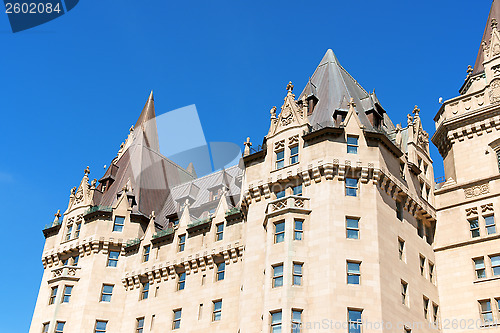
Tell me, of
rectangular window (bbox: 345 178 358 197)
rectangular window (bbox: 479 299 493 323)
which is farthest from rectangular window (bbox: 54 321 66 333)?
rectangular window (bbox: 479 299 493 323)

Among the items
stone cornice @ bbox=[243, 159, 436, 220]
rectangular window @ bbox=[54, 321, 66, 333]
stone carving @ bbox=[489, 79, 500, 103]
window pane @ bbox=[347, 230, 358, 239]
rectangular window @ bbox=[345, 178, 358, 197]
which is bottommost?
rectangular window @ bbox=[54, 321, 66, 333]

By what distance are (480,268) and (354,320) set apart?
39.7 feet

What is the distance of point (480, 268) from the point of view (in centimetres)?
4384

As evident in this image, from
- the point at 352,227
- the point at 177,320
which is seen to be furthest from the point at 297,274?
the point at 177,320

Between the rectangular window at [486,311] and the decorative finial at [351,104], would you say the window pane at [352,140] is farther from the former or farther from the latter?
the rectangular window at [486,311]

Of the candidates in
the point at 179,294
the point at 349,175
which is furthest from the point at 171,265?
the point at 349,175

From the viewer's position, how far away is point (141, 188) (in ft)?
208

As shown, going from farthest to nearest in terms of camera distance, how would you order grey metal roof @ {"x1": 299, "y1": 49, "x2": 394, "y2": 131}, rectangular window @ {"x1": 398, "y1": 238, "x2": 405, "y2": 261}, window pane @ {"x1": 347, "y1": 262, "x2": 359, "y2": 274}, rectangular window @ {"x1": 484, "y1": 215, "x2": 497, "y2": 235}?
grey metal roof @ {"x1": 299, "y1": 49, "x2": 394, "y2": 131} → rectangular window @ {"x1": 484, "y1": 215, "x2": 497, "y2": 235} → rectangular window @ {"x1": 398, "y1": 238, "x2": 405, "y2": 261} → window pane @ {"x1": 347, "y1": 262, "x2": 359, "y2": 274}

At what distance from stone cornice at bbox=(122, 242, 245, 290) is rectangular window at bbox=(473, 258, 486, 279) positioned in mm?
17396

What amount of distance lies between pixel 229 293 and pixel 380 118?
60.0 ft

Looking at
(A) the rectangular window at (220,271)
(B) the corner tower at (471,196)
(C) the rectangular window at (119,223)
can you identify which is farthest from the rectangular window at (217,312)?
(B) the corner tower at (471,196)

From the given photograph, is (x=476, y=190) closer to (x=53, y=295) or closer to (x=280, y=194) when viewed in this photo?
(x=280, y=194)

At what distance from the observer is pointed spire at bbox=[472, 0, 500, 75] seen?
5441cm

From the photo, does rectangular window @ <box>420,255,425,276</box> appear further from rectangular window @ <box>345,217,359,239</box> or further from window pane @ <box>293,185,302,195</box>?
window pane @ <box>293,185,302,195</box>
